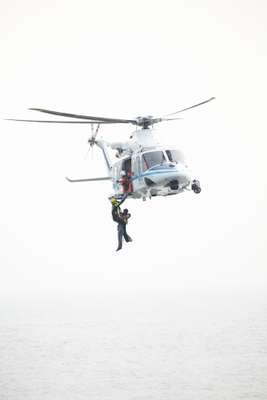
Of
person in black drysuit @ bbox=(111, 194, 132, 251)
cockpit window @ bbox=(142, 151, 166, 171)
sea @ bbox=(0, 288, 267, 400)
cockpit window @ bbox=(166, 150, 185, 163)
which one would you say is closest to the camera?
person in black drysuit @ bbox=(111, 194, 132, 251)

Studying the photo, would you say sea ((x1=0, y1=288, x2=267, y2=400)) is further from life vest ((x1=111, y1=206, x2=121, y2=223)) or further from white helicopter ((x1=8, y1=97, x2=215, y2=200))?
life vest ((x1=111, y1=206, x2=121, y2=223))

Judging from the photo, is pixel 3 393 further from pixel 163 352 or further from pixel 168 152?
pixel 168 152

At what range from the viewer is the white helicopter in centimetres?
4197

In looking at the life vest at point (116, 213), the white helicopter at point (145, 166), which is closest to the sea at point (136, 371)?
the white helicopter at point (145, 166)

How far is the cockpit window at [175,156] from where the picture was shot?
43166 millimetres

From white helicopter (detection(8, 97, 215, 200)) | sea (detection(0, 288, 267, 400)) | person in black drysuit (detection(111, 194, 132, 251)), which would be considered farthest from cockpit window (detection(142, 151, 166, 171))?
sea (detection(0, 288, 267, 400))

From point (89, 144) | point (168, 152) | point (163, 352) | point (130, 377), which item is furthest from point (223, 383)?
point (168, 152)

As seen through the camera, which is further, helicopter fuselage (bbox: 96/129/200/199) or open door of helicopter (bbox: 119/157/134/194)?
open door of helicopter (bbox: 119/157/134/194)

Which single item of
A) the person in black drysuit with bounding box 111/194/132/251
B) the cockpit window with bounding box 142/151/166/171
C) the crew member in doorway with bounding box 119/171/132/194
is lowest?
the person in black drysuit with bounding box 111/194/132/251

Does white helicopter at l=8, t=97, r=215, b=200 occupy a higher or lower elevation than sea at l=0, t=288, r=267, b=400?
higher

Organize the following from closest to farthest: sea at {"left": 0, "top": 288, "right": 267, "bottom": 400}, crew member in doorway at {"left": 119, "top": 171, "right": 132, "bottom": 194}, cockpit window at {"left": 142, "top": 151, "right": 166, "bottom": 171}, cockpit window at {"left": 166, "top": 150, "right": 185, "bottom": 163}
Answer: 1. cockpit window at {"left": 142, "top": 151, "right": 166, "bottom": 171}
2. cockpit window at {"left": 166, "top": 150, "right": 185, "bottom": 163}
3. crew member in doorway at {"left": 119, "top": 171, "right": 132, "bottom": 194}
4. sea at {"left": 0, "top": 288, "right": 267, "bottom": 400}

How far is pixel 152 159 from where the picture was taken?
4319cm

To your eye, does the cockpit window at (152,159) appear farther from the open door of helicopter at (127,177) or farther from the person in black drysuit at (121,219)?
the person in black drysuit at (121,219)

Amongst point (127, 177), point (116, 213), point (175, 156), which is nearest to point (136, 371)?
point (127, 177)
